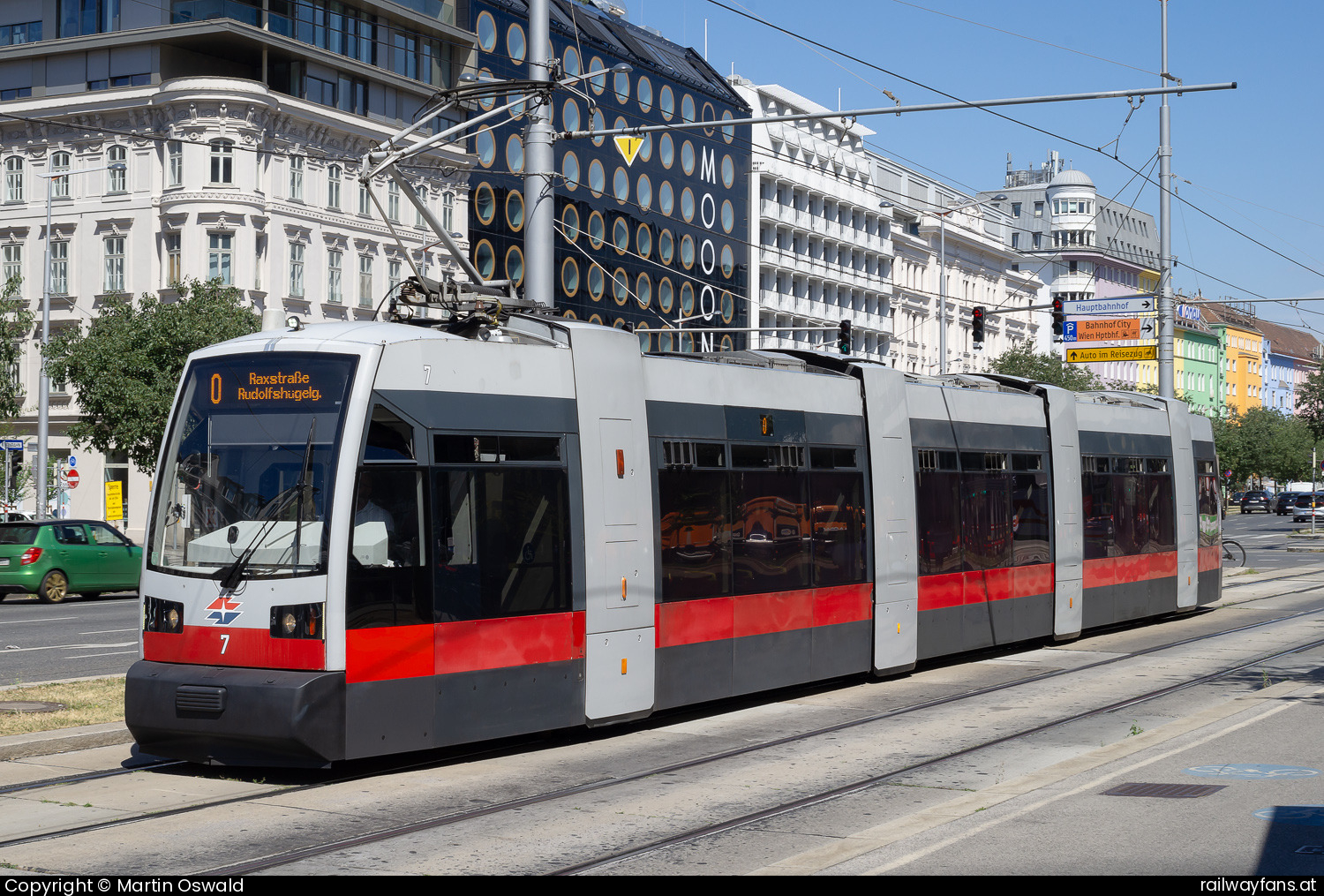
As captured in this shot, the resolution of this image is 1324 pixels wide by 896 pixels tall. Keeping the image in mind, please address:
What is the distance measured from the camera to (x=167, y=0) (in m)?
50.7

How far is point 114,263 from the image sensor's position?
51875 millimetres

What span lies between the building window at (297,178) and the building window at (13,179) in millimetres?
9393

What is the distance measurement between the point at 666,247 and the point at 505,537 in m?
66.4

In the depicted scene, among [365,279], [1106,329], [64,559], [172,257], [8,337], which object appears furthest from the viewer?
[365,279]

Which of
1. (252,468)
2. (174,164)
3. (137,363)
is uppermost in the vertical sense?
(174,164)

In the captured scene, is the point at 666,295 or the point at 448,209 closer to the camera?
the point at 448,209

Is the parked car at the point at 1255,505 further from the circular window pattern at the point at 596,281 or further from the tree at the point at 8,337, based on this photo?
the tree at the point at 8,337

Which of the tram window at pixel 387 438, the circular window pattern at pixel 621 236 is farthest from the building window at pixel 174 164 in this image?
the tram window at pixel 387 438

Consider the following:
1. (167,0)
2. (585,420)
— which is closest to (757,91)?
(167,0)

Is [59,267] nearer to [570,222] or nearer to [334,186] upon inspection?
[334,186]

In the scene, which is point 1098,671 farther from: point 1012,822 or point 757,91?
point 757,91

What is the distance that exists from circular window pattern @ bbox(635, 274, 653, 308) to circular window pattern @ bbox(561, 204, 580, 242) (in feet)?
17.5

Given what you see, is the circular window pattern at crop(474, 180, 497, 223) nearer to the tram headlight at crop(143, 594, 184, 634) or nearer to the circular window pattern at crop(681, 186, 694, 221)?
the circular window pattern at crop(681, 186, 694, 221)

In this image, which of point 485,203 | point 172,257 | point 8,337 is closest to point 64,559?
point 8,337
